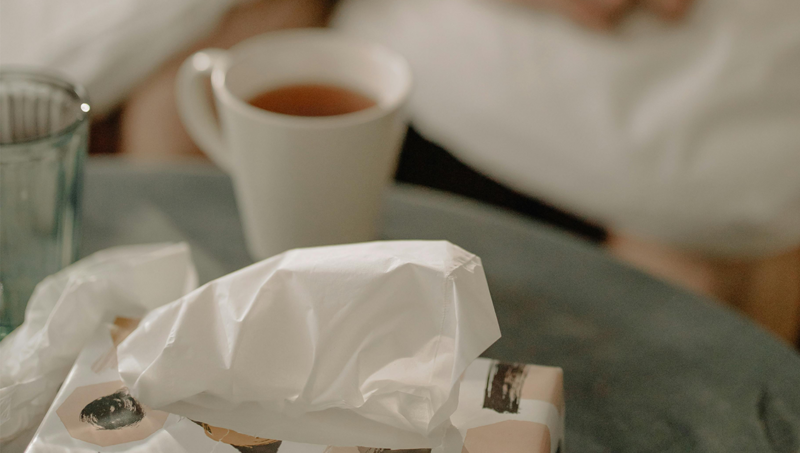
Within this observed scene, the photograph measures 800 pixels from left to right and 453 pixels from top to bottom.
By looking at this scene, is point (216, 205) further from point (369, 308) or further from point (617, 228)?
point (617, 228)

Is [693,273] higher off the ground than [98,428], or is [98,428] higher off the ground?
[98,428]

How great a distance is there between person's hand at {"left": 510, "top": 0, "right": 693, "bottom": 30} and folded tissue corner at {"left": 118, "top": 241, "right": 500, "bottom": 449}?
48 cm

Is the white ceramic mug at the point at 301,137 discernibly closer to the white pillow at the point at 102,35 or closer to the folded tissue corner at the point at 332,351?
the folded tissue corner at the point at 332,351

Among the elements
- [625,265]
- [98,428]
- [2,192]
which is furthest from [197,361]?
[625,265]

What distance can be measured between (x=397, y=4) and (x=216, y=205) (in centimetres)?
42

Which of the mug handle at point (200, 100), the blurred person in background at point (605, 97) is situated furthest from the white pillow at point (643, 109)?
the mug handle at point (200, 100)

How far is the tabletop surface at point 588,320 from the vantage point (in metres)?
0.30

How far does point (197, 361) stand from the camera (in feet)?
0.72

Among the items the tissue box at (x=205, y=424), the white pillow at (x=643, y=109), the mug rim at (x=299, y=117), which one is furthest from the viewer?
the white pillow at (x=643, y=109)

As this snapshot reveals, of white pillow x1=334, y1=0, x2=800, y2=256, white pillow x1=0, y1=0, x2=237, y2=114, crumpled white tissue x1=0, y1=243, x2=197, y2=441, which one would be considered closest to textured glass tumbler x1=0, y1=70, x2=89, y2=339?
crumpled white tissue x1=0, y1=243, x2=197, y2=441

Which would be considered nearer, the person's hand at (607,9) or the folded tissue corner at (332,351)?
the folded tissue corner at (332,351)

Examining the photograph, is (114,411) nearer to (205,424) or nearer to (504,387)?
(205,424)

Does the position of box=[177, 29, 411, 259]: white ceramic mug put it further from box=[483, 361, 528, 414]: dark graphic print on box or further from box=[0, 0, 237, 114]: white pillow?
box=[0, 0, 237, 114]: white pillow

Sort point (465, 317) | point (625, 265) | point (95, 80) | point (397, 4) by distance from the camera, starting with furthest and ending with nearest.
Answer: point (397, 4), point (95, 80), point (625, 265), point (465, 317)
